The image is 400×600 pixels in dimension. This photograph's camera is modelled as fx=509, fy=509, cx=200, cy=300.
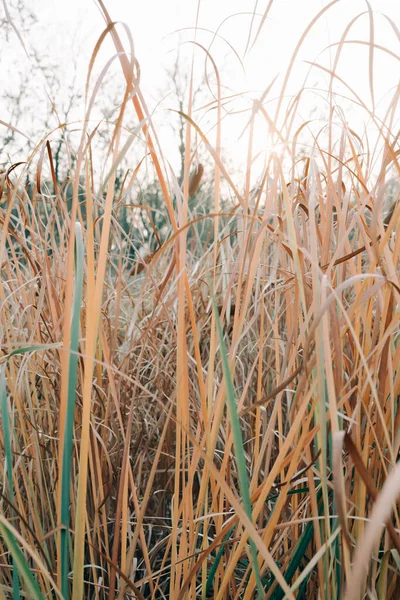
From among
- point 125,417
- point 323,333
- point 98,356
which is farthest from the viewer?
point 125,417

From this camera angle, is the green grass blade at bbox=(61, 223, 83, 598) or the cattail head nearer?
the green grass blade at bbox=(61, 223, 83, 598)

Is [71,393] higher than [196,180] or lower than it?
lower

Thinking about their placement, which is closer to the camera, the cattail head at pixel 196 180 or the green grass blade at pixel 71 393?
the green grass blade at pixel 71 393

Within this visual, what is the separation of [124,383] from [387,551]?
13.7 inches

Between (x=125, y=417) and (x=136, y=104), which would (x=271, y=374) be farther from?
(x=136, y=104)

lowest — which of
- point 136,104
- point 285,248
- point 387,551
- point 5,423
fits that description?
point 387,551

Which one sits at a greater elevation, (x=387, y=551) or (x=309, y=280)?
(x=309, y=280)

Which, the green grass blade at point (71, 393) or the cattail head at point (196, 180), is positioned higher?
the cattail head at point (196, 180)

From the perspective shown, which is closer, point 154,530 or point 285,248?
point 285,248

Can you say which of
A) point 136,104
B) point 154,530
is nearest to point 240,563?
point 154,530

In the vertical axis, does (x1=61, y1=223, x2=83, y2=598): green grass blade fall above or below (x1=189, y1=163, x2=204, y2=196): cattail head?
below

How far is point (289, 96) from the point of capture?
493 mm

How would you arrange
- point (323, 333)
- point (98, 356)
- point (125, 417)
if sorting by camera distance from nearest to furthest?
point (323, 333) < point (98, 356) < point (125, 417)

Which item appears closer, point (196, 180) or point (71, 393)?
point (71, 393)
